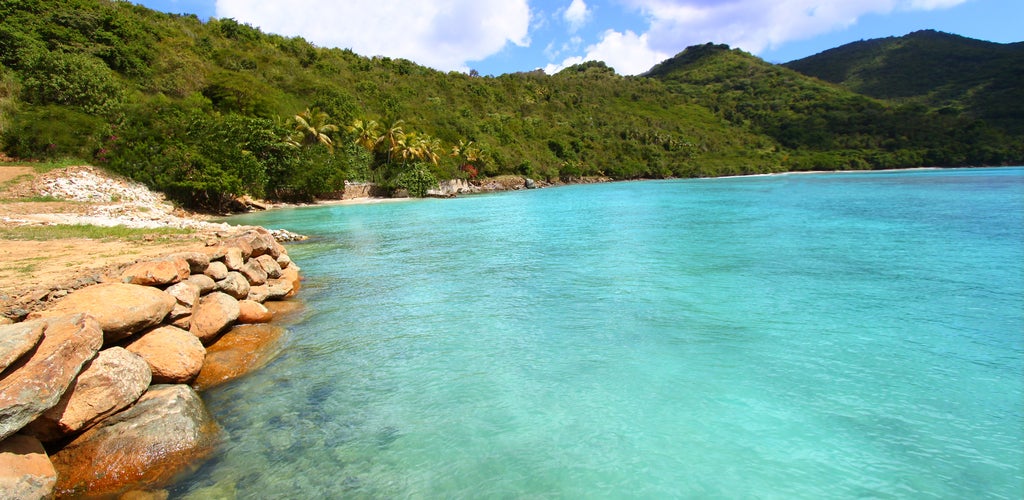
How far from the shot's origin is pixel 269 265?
480 inches

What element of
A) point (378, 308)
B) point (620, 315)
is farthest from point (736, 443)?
point (378, 308)

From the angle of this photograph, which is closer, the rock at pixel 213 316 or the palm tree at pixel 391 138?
the rock at pixel 213 316

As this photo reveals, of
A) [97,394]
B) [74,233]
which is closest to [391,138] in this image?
[74,233]

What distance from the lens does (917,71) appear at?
13312cm

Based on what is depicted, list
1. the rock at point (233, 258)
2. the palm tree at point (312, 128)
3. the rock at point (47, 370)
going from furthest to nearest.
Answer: the palm tree at point (312, 128)
the rock at point (233, 258)
the rock at point (47, 370)

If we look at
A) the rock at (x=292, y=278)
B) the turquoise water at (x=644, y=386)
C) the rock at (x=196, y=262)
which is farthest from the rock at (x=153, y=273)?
the rock at (x=292, y=278)

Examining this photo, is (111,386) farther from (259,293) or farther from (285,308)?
(259,293)

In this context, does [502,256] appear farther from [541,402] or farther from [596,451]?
[596,451]

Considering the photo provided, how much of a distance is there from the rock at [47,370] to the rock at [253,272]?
5.86 meters

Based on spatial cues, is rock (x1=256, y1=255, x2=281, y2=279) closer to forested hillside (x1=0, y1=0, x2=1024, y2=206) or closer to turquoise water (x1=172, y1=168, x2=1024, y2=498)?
turquoise water (x1=172, y1=168, x2=1024, y2=498)

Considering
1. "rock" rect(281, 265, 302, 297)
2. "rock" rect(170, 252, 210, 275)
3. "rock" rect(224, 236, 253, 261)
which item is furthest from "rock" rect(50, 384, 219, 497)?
"rock" rect(224, 236, 253, 261)

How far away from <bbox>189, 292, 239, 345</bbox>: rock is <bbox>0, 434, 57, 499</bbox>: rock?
341cm

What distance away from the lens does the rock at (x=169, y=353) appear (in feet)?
20.1

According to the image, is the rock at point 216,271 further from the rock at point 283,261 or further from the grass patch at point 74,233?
the grass patch at point 74,233
